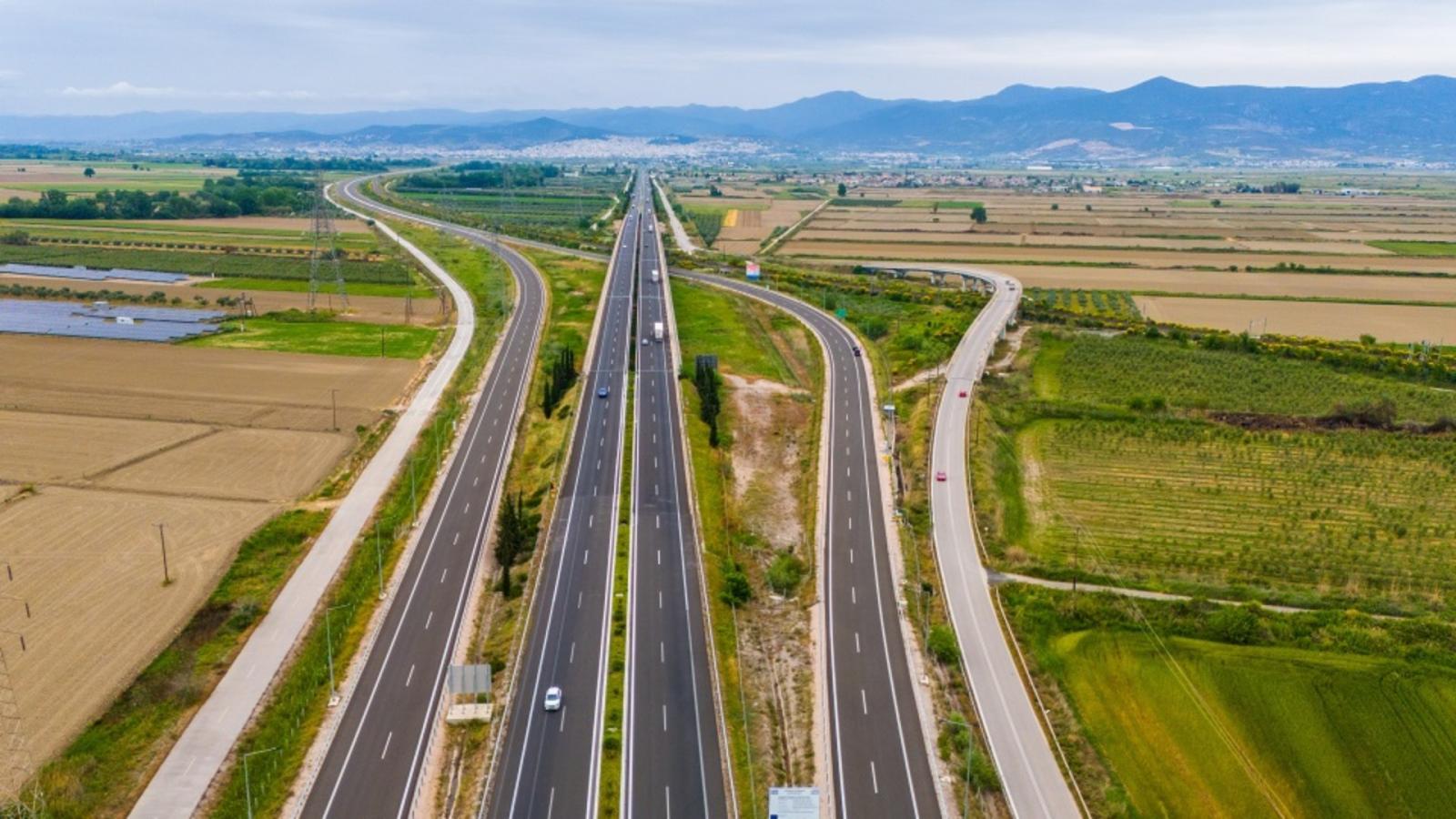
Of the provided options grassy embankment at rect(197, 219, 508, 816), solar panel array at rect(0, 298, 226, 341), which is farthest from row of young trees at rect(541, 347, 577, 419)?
solar panel array at rect(0, 298, 226, 341)

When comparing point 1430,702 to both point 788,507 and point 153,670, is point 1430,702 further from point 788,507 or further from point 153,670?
point 153,670

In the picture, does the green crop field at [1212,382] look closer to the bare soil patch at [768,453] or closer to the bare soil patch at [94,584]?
the bare soil patch at [768,453]

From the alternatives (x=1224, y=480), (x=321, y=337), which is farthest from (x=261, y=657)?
(x=321, y=337)

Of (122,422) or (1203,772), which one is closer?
(1203,772)

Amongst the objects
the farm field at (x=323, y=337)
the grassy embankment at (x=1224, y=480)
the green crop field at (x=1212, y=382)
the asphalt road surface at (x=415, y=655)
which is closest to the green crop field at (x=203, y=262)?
the farm field at (x=323, y=337)

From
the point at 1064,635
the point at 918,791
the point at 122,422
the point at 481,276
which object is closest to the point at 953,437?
the point at 1064,635

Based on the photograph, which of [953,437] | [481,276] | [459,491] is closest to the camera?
[459,491]
